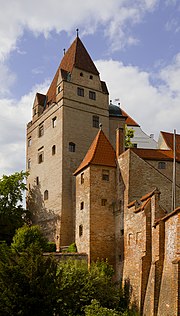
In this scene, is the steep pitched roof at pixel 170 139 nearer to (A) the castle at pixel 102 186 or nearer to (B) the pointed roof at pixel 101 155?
(A) the castle at pixel 102 186

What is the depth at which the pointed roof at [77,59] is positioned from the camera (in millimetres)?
56312

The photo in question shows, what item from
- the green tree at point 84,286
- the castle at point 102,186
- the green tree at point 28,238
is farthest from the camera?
the green tree at point 28,238

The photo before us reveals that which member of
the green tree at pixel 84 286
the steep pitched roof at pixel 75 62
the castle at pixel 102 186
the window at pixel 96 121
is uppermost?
the steep pitched roof at pixel 75 62

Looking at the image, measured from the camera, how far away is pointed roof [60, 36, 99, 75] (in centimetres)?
5631

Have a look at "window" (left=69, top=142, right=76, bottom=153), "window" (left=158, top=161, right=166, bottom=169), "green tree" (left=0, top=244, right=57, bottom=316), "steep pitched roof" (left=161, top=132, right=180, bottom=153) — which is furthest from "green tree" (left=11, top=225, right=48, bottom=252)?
"steep pitched roof" (left=161, top=132, right=180, bottom=153)

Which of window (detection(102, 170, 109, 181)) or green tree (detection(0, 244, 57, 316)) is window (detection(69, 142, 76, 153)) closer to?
window (detection(102, 170, 109, 181))

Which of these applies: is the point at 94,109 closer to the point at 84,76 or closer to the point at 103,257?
the point at 84,76

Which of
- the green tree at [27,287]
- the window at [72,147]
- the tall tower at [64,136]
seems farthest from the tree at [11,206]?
the green tree at [27,287]

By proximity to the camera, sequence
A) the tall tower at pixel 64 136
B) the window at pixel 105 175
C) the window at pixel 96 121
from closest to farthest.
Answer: the window at pixel 105 175
the tall tower at pixel 64 136
the window at pixel 96 121

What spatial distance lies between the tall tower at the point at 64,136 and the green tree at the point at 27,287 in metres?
22.9

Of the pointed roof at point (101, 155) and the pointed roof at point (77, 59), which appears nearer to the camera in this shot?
the pointed roof at point (101, 155)

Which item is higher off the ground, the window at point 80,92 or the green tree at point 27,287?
the window at point 80,92

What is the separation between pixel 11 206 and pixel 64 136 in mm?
9632

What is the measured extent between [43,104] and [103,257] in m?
25.7
